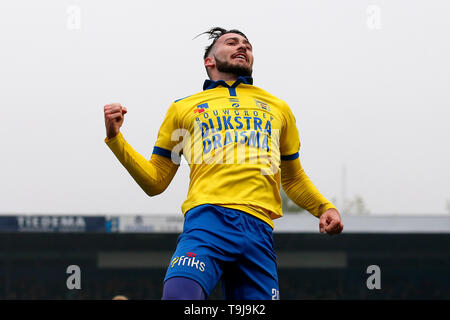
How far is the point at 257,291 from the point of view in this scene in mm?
2641

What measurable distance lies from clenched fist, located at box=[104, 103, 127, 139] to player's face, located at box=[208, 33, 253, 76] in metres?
0.68

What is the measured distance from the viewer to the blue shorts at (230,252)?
2555 mm

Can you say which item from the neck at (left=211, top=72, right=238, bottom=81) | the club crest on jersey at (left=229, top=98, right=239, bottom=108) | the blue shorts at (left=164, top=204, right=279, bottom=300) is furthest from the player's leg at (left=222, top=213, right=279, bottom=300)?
the neck at (left=211, top=72, right=238, bottom=81)

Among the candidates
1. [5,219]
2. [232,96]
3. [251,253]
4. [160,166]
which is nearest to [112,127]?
[160,166]

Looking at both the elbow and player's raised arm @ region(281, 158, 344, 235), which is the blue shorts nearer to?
the elbow

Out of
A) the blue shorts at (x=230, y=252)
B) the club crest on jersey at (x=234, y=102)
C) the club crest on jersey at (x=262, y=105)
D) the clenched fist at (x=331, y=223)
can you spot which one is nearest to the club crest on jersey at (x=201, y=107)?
the club crest on jersey at (x=234, y=102)

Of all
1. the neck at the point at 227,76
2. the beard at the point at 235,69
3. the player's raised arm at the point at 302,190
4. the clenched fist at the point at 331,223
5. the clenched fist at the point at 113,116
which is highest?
the beard at the point at 235,69

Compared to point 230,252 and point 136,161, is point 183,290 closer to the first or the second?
point 230,252

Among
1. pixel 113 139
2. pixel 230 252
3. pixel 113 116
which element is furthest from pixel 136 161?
pixel 230 252

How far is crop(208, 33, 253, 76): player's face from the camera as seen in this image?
3.17 meters

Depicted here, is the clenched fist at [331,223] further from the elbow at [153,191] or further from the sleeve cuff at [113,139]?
the sleeve cuff at [113,139]

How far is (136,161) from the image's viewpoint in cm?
293

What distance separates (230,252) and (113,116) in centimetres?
83

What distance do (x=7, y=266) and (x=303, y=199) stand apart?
68.9 feet
